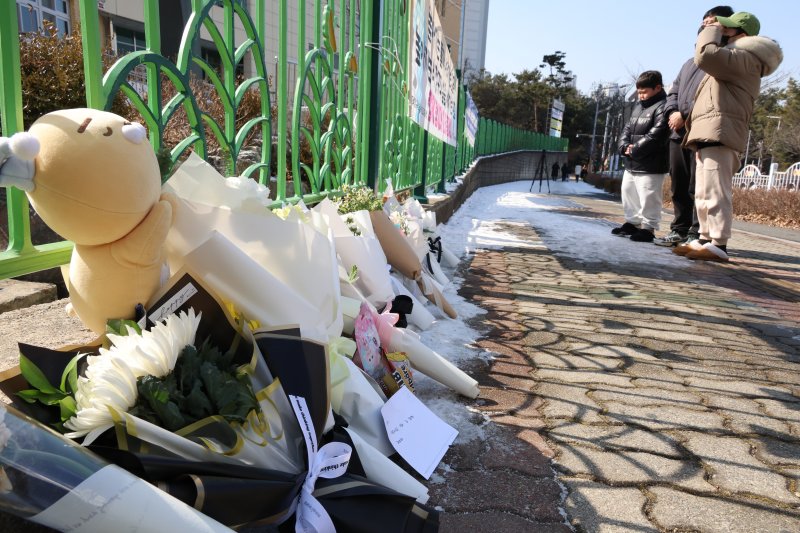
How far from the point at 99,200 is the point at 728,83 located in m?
5.68

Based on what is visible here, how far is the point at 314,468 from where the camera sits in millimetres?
1071

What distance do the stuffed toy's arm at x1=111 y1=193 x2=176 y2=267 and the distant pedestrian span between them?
5.82 metres

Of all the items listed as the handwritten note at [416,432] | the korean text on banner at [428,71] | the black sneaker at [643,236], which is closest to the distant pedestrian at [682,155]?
the black sneaker at [643,236]

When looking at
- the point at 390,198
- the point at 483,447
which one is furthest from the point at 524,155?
the point at 483,447

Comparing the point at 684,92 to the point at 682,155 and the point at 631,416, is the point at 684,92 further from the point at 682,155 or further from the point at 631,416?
the point at 631,416

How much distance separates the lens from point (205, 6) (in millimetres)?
1887

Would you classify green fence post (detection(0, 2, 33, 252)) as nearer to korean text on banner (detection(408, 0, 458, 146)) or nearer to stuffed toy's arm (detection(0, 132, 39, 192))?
stuffed toy's arm (detection(0, 132, 39, 192))

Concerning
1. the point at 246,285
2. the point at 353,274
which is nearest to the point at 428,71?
the point at 353,274

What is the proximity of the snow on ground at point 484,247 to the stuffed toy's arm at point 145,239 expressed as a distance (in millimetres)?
1080

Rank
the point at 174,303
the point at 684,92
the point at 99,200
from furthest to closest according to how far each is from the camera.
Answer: the point at 684,92, the point at 174,303, the point at 99,200

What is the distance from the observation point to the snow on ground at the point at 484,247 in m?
1.94

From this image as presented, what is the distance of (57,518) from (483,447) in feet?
3.86

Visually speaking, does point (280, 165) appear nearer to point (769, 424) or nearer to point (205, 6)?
point (205, 6)

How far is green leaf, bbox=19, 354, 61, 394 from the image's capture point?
962mm
